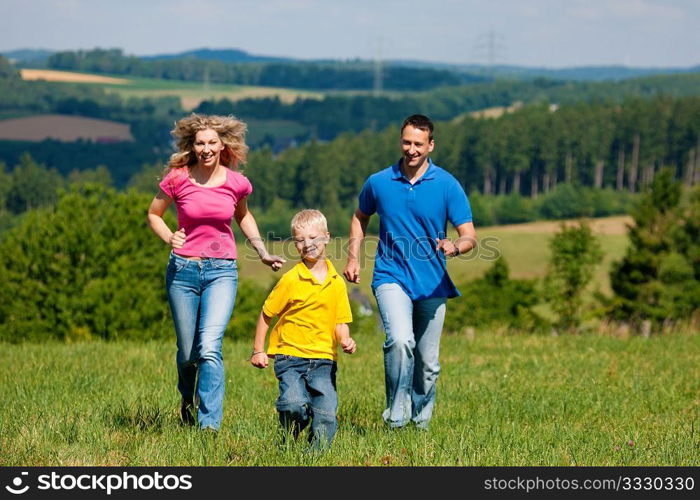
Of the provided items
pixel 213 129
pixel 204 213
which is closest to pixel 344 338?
pixel 204 213

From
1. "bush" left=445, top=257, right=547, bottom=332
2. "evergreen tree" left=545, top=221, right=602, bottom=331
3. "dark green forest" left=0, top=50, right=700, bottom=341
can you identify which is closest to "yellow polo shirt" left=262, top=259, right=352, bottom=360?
"dark green forest" left=0, top=50, right=700, bottom=341

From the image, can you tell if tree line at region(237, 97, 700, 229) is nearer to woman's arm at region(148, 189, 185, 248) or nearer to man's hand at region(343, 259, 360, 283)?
woman's arm at region(148, 189, 185, 248)

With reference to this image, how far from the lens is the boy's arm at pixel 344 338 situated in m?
5.97

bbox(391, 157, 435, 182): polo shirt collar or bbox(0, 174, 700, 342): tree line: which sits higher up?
bbox(391, 157, 435, 182): polo shirt collar

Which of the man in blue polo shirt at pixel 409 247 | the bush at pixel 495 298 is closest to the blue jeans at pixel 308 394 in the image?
the man in blue polo shirt at pixel 409 247

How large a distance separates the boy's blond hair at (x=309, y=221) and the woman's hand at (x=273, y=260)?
42 cm

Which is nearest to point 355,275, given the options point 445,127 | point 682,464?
point 682,464

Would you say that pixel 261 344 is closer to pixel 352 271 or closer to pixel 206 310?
pixel 206 310

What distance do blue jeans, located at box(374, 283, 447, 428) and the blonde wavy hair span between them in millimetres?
1334

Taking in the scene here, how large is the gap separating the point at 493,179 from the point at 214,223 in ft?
550

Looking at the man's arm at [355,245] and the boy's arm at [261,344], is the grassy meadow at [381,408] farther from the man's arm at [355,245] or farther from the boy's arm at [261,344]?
the man's arm at [355,245]

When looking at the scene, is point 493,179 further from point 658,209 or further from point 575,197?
point 658,209

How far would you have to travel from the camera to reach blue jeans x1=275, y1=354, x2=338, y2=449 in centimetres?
596

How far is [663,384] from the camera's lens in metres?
9.43
